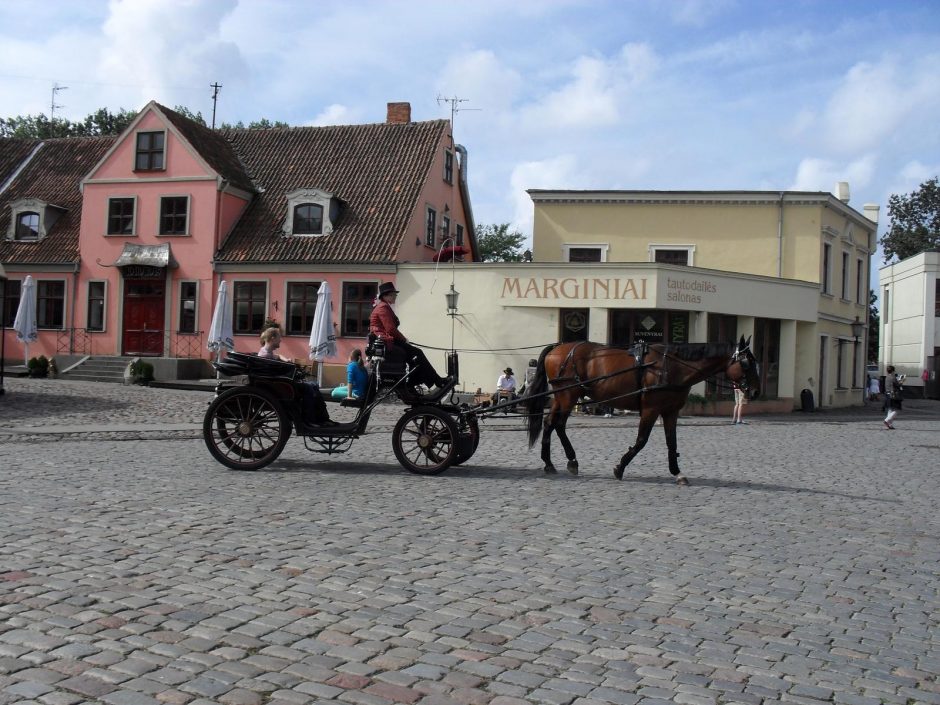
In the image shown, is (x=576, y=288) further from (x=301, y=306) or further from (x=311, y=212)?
(x=311, y=212)

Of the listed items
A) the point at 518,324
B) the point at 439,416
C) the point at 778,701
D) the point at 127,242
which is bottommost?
the point at 778,701

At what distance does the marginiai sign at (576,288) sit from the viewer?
2730cm

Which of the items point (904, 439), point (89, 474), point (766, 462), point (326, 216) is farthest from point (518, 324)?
point (89, 474)

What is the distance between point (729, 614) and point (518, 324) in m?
22.9

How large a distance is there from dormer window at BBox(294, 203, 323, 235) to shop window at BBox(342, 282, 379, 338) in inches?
103

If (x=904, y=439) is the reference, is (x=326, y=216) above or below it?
above

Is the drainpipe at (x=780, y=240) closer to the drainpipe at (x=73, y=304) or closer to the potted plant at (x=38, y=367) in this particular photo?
the drainpipe at (x=73, y=304)

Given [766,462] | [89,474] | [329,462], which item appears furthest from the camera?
[766,462]

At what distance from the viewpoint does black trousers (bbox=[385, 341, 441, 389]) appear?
11.6 meters

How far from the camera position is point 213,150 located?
1375 inches

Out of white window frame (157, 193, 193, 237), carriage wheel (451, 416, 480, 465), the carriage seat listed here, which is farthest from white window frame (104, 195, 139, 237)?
carriage wheel (451, 416, 480, 465)

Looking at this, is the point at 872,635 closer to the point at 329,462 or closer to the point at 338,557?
the point at 338,557

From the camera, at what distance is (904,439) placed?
2173cm

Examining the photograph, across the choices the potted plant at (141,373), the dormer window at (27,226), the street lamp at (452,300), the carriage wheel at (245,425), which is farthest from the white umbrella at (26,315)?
the carriage wheel at (245,425)
